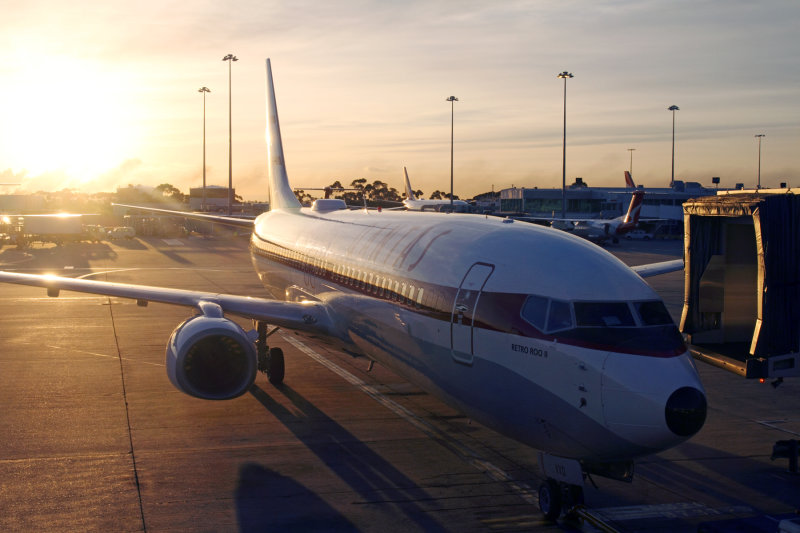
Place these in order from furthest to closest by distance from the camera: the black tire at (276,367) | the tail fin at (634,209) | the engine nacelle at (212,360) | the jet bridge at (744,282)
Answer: the tail fin at (634,209) → the black tire at (276,367) → the engine nacelle at (212,360) → the jet bridge at (744,282)

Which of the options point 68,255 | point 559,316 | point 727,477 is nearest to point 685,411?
point 559,316

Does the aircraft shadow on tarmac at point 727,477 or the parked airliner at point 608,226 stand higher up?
the parked airliner at point 608,226

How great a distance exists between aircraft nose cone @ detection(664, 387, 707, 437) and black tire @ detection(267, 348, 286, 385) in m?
11.5

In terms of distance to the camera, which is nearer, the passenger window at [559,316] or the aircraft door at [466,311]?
the passenger window at [559,316]

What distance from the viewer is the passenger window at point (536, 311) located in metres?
9.81

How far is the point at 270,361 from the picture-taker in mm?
18938

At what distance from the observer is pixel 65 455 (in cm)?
1332

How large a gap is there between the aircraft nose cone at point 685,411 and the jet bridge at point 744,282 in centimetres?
366

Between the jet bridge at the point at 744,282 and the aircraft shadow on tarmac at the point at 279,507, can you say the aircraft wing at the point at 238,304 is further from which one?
the jet bridge at the point at 744,282

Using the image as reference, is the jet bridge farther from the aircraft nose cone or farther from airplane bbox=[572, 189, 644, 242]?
airplane bbox=[572, 189, 644, 242]

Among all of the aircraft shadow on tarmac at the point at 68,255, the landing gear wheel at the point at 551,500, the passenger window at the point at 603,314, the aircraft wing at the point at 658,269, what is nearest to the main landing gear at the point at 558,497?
the landing gear wheel at the point at 551,500

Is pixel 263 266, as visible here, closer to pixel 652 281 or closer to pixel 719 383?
pixel 719 383

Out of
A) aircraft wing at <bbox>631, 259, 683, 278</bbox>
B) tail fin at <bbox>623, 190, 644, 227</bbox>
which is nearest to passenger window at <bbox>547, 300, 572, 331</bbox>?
aircraft wing at <bbox>631, 259, 683, 278</bbox>

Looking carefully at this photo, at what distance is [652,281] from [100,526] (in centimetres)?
3906
